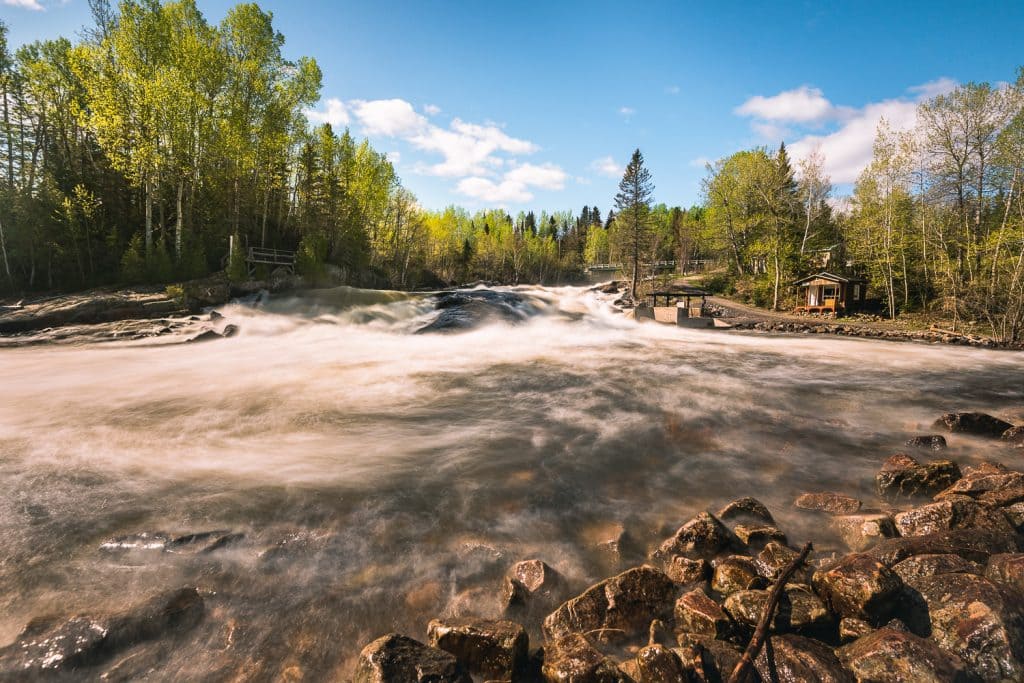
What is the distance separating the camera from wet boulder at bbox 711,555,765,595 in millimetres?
3094

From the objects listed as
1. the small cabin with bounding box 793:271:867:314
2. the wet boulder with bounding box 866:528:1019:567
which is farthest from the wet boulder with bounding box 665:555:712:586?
the small cabin with bounding box 793:271:867:314

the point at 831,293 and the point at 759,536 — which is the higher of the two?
the point at 831,293

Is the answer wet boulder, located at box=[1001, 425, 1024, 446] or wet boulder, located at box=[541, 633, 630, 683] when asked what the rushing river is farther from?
wet boulder, located at box=[541, 633, 630, 683]

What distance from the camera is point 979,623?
7.77 feet

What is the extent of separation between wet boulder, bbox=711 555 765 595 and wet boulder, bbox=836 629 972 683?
737 millimetres

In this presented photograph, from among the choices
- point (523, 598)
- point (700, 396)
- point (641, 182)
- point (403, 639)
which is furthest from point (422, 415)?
point (641, 182)

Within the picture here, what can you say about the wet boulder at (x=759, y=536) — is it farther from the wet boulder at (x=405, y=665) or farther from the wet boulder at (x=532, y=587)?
the wet boulder at (x=405, y=665)

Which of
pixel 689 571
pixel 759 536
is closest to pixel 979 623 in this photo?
pixel 759 536

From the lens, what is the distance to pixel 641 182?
48.8 meters

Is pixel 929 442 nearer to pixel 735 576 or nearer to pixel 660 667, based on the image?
pixel 735 576

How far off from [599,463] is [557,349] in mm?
10790

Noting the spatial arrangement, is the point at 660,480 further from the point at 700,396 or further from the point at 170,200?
the point at 170,200

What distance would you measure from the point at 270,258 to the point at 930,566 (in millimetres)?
33800

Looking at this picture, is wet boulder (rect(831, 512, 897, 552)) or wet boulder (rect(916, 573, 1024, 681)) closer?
wet boulder (rect(916, 573, 1024, 681))
